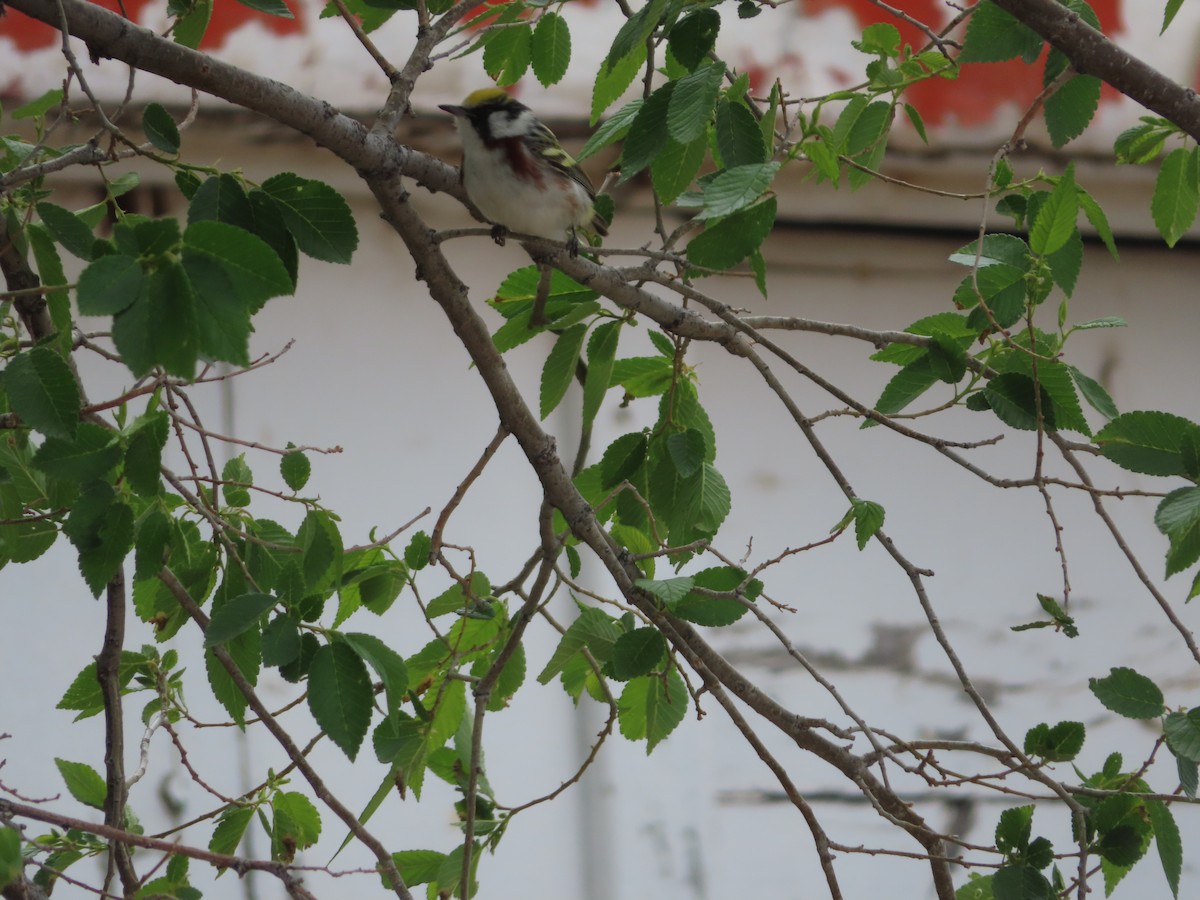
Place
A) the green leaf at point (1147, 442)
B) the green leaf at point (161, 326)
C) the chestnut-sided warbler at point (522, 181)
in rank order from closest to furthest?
the green leaf at point (161, 326)
the green leaf at point (1147, 442)
the chestnut-sided warbler at point (522, 181)

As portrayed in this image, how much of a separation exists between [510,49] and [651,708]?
2.37 feet

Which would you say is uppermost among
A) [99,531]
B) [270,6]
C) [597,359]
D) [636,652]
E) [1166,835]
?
[270,6]

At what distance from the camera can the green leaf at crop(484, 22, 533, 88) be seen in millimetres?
1329

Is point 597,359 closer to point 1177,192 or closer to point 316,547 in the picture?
point 316,547

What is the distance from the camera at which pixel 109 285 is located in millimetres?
714

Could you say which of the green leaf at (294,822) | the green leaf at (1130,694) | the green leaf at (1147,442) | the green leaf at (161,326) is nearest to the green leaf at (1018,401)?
the green leaf at (1147,442)

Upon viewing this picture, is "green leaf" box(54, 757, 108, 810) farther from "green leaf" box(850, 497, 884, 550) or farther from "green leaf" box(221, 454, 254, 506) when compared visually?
"green leaf" box(850, 497, 884, 550)

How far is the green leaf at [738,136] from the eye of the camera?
3.35ft

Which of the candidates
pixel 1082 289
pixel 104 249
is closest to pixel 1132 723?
pixel 1082 289

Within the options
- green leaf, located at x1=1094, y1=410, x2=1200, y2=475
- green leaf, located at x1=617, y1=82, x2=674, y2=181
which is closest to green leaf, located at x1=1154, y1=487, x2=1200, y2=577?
green leaf, located at x1=1094, y1=410, x2=1200, y2=475

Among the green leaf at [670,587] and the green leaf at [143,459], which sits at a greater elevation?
the green leaf at [143,459]

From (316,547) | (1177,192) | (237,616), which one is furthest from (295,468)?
(1177,192)

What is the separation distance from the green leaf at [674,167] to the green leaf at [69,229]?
1.61 ft

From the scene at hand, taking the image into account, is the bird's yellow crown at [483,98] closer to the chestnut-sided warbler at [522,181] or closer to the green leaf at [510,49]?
the chestnut-sided warbler at [522,181]
